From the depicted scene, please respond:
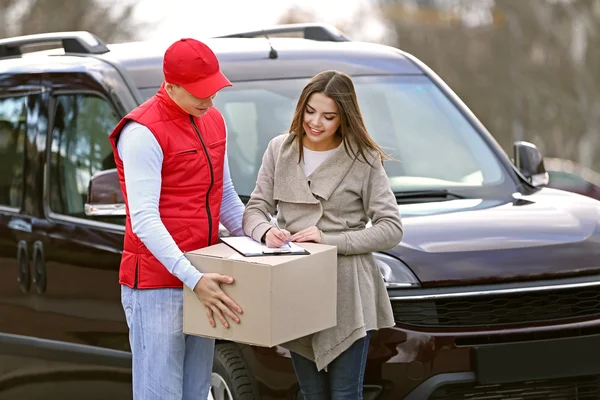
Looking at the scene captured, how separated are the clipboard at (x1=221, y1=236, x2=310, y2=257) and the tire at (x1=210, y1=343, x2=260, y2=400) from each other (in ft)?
3.34

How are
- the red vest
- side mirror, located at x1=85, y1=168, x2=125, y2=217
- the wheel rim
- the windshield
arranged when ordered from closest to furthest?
the red vest
the wheel rim
side mirror, located at x1=85, y1=168, x2=125, y2=217
the windshield

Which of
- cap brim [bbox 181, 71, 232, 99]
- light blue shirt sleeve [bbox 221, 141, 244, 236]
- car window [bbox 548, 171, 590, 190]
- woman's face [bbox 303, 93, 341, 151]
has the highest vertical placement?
car window [bbox 548, 171, 590, 190]

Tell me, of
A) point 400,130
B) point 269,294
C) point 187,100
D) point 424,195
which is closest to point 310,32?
point 400,130

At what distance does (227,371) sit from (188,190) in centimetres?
128

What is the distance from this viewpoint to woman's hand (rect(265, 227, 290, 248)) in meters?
4.39

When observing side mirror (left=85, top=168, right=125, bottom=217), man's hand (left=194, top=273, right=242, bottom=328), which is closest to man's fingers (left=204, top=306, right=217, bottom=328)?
man's hand (left=194, top=273, right=242, bottom=328)

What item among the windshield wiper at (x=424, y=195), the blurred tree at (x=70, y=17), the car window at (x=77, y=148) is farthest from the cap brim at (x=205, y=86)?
the blurred tree at (x=70, y=17)

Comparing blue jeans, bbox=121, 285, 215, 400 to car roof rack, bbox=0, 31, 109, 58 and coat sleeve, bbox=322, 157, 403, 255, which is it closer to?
coat sleeve, bbox=322, 157, 403, 255

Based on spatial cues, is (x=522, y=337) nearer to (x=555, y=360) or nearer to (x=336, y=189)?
(x=555, y=360)

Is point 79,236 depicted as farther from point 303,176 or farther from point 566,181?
point 566,181

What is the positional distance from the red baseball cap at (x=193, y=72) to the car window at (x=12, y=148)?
2618 mm

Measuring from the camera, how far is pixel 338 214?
4586 millimetres

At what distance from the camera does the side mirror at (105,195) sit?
18.4 feet

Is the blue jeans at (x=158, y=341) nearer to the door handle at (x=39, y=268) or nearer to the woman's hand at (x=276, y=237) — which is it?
the woman's hand at (x=276, y=237)
